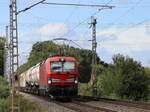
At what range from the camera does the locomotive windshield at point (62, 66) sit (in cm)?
4041

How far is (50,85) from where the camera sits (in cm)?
3984

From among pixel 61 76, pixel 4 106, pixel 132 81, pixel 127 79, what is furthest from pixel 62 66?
pixel 4 106

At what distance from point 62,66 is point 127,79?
9.18 metres

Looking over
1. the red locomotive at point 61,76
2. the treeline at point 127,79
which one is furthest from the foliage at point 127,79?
the red locomotive at point 61,76

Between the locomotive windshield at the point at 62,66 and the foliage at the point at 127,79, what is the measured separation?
28.7ft

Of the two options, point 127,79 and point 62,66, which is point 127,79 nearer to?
point 127,79

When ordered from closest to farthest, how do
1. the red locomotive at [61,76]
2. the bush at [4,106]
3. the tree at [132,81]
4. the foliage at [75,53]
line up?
the bush at [4,106]
the red locomotive at [61,76]
the tree at [132,81]
the foliage at [75,53]

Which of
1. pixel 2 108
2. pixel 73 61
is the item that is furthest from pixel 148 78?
pixel 2 108

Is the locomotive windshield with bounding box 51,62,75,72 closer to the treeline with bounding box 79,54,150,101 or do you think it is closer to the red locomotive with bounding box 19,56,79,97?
the red locomotive with bounding box 19,56,79,97

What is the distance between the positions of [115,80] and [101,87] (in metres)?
4.86

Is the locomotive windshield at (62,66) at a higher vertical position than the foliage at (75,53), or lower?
lower

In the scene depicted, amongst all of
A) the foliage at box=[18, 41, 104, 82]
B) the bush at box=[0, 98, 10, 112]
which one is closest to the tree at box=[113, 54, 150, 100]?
the bush at box=[0, 98, 10, 112]

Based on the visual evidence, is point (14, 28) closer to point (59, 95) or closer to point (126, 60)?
point (59, 95)

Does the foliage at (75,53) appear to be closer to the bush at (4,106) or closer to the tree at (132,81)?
the tree at (132,81)
